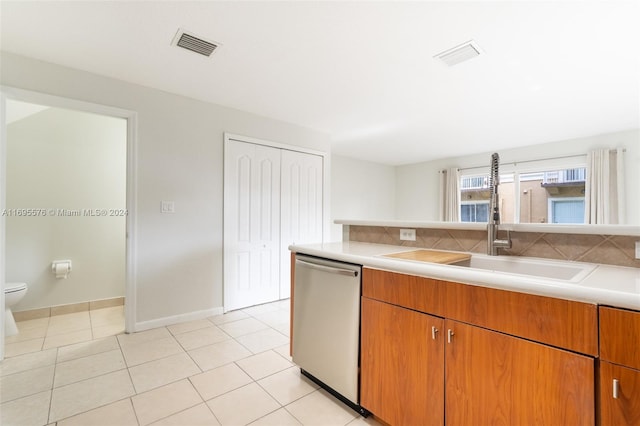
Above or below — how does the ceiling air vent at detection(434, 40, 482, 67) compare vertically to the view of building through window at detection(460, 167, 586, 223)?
above

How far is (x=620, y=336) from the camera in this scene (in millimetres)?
847

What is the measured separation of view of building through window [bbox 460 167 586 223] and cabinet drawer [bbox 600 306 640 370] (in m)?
4.08

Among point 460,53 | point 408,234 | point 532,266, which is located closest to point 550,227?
point 532,266

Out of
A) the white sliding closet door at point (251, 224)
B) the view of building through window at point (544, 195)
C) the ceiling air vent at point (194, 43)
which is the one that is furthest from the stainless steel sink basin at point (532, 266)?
the view of building through window at point (544, 195)

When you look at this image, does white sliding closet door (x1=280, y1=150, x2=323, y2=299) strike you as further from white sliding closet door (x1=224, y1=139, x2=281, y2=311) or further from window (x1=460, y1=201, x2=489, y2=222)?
window (x1=460, y1=201, x2=489, y2=222)

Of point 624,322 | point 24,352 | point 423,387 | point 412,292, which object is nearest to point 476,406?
point 423,387

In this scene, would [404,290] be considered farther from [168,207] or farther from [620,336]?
[168,207]

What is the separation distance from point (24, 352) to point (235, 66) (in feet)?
9.38

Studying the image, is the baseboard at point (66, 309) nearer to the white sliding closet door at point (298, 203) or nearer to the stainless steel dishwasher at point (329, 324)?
the white sliding closet door at point (298, 203)

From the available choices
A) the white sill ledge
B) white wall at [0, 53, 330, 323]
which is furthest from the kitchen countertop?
white wall at [0, 53, 330, 323]

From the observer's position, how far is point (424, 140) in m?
4.81

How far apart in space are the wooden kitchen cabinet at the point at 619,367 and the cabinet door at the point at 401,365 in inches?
19.8

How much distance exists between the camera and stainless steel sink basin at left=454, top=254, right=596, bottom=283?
4.28ft

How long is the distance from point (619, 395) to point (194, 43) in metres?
2.82
